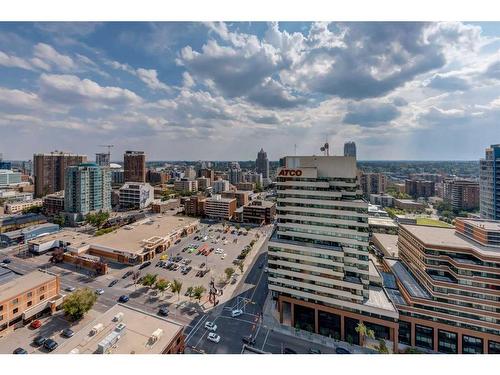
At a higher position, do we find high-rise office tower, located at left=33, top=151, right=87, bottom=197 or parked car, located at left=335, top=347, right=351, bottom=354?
high-rise office tower, located at left=33, top=151, right=87, bottom=197

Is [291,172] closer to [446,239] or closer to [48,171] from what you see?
[446,239]

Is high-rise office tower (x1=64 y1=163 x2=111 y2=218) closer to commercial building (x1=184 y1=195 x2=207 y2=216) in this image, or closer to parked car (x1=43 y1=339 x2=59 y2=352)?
commercial building (x1=184 y1=195 x2=207 y2=216)

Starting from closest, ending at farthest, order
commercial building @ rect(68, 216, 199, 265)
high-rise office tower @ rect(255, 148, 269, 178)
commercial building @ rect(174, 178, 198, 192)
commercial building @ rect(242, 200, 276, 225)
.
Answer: commercial building @ rect(68, 216, 199, 265), commercial building @ rect(242, 200, 276, 225), commercial building @ rect(174, 178, 198, 192), high-rise office tower @ rect(255, 148, 269, 178)

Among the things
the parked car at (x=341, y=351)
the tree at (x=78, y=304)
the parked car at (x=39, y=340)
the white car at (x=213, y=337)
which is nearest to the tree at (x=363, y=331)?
the parked car at (x=341, y=351)

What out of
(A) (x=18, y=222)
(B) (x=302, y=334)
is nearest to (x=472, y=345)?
(B) (x=302, y=334)

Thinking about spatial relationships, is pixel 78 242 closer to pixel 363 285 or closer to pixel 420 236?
pixel 363 285

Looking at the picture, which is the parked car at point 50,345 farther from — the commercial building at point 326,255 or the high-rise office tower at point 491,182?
the high-rise office tower at point 491,182

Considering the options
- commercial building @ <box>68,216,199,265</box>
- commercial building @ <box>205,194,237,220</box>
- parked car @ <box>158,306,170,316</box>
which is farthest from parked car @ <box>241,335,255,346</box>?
commercial building @ <box>205,194,237,220</box>

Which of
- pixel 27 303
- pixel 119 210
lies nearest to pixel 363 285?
pixel 27 303
